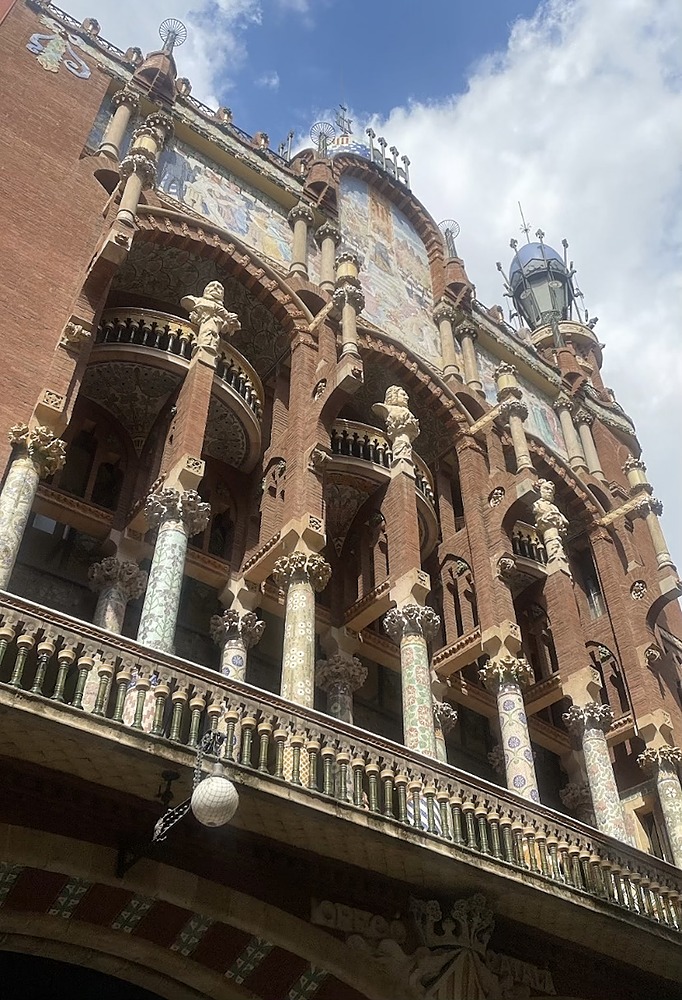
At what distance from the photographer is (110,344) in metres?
13.2

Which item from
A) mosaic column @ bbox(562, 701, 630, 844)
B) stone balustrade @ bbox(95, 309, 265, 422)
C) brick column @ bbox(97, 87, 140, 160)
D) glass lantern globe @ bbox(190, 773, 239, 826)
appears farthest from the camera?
brick column @ bbox(97, 87, 140, 160)

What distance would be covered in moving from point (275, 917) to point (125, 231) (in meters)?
9.09

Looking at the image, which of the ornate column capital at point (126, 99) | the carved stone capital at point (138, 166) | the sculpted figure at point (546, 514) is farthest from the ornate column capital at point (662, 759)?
the ornate column capital at point (126, 99)

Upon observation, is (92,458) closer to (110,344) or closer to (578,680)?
(110,344)

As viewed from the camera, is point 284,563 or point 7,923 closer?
point 7,923

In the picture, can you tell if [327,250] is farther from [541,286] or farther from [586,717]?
[541,286]

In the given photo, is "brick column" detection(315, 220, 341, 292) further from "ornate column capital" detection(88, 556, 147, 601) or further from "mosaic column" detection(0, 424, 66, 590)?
"mosaic column" detection(0, 424, 66, 590)

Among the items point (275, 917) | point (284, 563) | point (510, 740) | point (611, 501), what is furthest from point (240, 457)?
point (611, 501)

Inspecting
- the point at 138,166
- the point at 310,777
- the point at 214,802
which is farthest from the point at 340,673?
the point at 138,166

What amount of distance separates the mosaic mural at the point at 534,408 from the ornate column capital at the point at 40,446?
11.5m

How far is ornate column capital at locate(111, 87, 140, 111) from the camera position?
53.8ft

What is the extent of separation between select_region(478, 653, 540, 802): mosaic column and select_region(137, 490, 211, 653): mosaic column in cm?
493

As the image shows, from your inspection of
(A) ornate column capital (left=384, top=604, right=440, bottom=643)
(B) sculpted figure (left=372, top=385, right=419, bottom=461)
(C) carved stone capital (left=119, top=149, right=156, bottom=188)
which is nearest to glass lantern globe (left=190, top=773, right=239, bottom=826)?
(A) ornate column capital (left=384, top=604, right=440, bottom=643)

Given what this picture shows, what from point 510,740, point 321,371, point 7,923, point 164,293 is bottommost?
point 7,923
